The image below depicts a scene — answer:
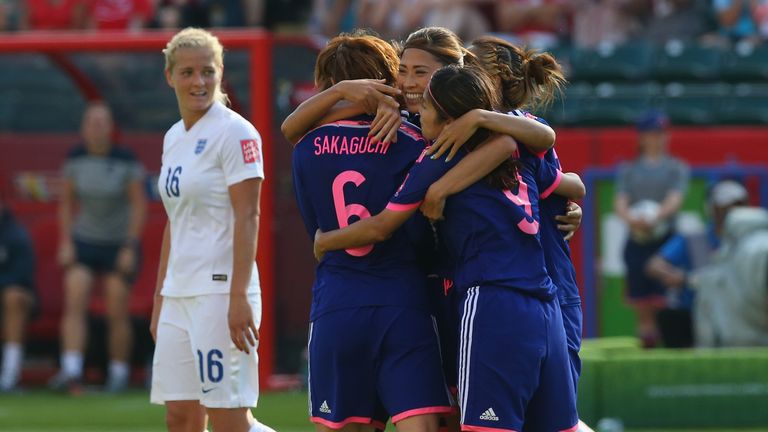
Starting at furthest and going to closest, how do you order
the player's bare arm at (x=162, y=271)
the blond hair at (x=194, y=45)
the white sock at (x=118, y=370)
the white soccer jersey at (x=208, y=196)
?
the white sock at (x=118, y=370) → the player's bare arm at (x=162, y=271) → the blond hair at (x=194, y=45) → the white soccer jersey at (x=208, y=196)

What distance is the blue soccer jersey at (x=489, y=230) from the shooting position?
4.57 meters

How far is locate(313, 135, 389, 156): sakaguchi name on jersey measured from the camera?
482 cm

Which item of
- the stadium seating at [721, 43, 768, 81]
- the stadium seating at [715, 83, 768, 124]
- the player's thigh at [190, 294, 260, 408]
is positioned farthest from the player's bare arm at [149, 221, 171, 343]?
the stadium seating at [721, 43, 768, 81]

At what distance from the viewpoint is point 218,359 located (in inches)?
218

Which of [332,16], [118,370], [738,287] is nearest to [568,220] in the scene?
[738,287]

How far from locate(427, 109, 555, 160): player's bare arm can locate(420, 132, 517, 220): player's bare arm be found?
0.06 metres

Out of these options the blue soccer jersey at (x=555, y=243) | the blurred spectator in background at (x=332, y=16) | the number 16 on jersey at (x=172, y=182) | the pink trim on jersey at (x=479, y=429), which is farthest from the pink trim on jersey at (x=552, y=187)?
the blurred spectator in background at (x=332, y=16)

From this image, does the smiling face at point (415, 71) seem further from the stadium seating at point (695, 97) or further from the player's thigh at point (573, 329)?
the stadium seating at point (695, 97)

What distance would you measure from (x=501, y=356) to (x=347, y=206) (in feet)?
2.56

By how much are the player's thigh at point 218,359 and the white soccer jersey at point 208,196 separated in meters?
0.07

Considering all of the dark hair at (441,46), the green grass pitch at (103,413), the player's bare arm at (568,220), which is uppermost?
the dark hair at (441,46)

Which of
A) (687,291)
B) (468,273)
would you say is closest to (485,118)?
(468,273)

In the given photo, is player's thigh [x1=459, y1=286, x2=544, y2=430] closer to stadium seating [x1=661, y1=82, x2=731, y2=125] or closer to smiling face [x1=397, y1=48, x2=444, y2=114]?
smiling face [x1=397, y1=48, x2=444, y2=114]

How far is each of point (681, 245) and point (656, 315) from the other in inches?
24.2
